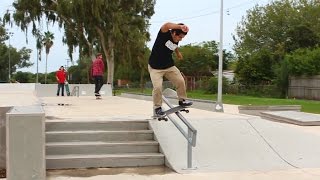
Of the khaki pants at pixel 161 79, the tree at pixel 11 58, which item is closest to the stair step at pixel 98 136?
the khaki pants at pixel 161 79

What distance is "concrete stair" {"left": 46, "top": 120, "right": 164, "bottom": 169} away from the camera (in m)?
8.12

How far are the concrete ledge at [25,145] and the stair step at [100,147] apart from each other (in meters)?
1.39

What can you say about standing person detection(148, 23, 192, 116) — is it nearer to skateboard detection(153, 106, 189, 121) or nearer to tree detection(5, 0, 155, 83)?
skateboard detection(153, 106, 189, 121)

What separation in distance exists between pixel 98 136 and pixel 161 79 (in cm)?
153

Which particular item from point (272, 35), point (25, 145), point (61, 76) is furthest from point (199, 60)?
point (25, 145)

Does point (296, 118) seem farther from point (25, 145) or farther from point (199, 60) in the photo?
point (199, 60)

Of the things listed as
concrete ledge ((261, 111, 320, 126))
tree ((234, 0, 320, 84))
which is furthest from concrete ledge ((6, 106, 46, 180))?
tree ((234, 0, 320, 84))

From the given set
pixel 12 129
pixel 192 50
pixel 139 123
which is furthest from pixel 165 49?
pixel 192 50

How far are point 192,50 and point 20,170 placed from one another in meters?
77.3

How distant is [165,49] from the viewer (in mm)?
8656

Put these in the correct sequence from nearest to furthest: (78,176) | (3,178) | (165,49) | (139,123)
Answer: (78,176)
(3,178)
(165,49)
(139,123)

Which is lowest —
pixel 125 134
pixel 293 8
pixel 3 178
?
pixel 3 178

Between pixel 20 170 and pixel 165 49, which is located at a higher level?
pixel 165 49

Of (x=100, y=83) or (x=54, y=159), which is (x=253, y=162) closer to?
(x=54, y=159)
